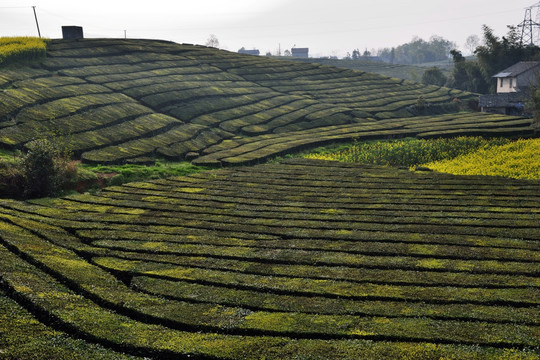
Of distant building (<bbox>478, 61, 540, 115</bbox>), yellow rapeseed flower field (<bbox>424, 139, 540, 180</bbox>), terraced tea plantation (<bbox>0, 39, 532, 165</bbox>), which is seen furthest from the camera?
distant building (<bbox>478, 61, 540, 115</bbox>)

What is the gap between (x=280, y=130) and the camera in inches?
2280

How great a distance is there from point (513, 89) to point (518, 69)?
3.57m

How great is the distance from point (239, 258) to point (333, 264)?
148 inches

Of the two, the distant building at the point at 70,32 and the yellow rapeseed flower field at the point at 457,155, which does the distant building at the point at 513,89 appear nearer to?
the yellow rapeseed flower field at the point at 457,155

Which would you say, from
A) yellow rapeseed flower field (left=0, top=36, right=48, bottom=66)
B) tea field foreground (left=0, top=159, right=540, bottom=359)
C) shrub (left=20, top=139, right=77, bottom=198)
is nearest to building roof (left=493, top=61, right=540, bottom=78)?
tea field foreground (left=0, top=159, right=540, bottom=359)

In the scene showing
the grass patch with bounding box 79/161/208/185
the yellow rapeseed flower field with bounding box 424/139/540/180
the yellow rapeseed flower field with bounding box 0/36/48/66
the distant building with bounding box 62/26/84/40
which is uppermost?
the distant building with bounding box 62/26/84/40

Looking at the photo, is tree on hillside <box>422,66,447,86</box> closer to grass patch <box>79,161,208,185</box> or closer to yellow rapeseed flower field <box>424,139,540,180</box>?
yellow rapeseed flower field <box>424,139,540,180</box>

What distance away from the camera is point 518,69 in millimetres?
85750

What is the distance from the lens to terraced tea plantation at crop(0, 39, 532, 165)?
43.7 m

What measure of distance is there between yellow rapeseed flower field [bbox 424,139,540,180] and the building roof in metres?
43.0

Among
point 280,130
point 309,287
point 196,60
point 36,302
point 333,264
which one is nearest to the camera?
point 36,302

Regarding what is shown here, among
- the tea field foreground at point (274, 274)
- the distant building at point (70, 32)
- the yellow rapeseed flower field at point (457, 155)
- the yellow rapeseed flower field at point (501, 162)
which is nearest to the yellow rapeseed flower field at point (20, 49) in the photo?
the distant building at point (70, 32)

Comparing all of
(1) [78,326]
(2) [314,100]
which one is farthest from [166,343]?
(2) [314,100]

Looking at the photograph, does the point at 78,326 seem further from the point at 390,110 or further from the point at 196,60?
the point at 196,60
